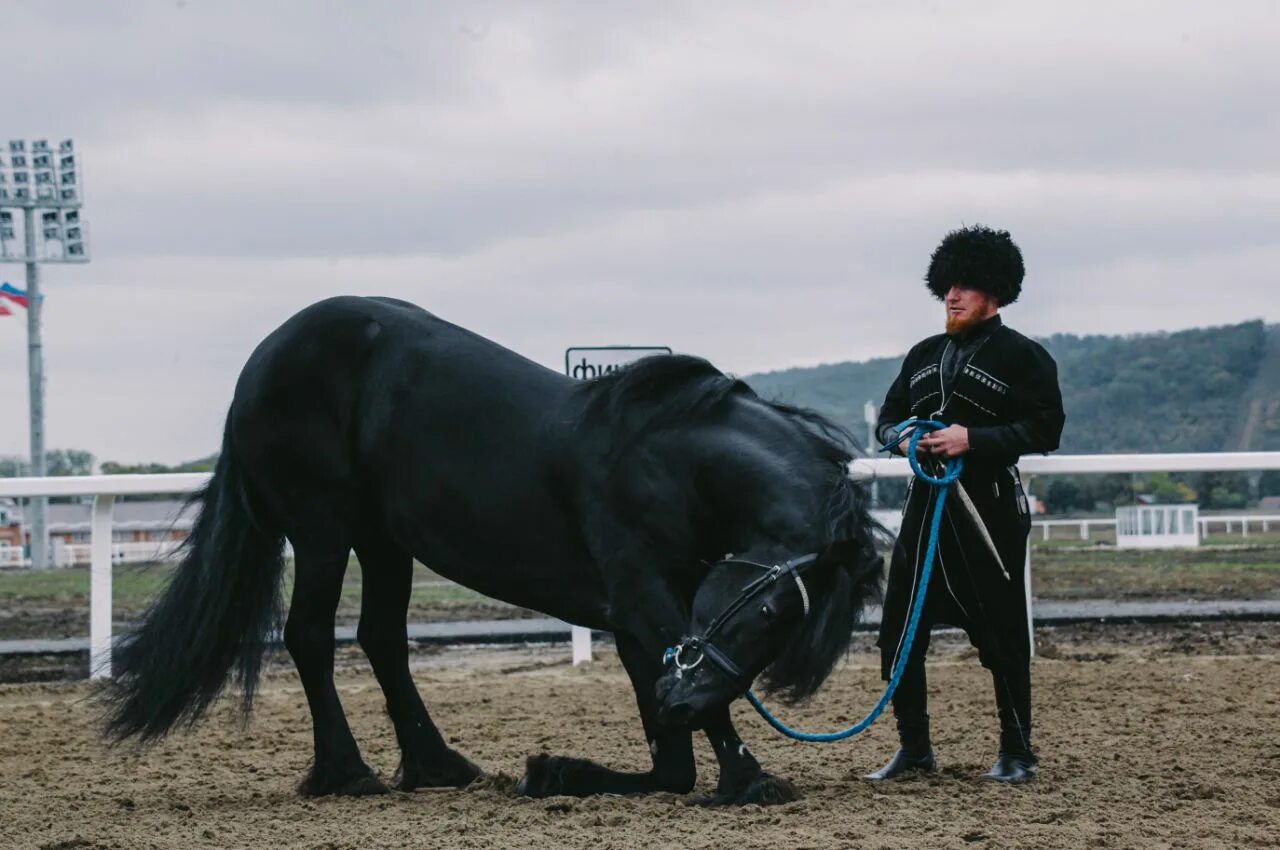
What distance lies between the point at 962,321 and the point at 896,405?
17.7 inches

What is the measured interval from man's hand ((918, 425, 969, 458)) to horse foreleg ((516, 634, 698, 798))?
1223 millimetres

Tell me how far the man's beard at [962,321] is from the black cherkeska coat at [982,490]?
0.04m

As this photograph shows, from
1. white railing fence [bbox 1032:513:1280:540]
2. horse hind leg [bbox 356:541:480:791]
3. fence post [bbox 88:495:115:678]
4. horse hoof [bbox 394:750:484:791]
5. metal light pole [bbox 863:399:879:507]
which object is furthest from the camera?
white railing fence [bbox 1032:513:1280:540]

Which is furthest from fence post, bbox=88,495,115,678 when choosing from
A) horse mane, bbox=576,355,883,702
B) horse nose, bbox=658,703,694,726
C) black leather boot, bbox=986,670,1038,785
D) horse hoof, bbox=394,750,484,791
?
black leather boot, bbox=986,670,1038,785

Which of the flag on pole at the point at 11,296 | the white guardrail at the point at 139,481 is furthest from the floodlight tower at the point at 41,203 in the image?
the white guardrail at the point at 139,481

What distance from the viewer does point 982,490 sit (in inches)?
224

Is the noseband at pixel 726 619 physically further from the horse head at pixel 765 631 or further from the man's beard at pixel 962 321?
the man's beard at pixel 962 321

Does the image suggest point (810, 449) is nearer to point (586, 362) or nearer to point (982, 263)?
point (982, 263)

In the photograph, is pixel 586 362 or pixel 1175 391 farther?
pixel 1175 391

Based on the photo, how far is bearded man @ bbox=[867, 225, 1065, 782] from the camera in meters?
5.59

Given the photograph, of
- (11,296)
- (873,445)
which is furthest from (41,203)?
(873,445)

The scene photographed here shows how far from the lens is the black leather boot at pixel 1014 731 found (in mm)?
5570

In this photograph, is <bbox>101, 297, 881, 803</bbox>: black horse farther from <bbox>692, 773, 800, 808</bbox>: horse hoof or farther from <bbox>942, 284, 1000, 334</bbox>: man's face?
<bbox>942, 284, 1000, 334</bbox>: man's face

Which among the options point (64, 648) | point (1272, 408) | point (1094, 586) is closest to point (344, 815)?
point (64, 648)
